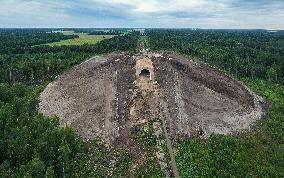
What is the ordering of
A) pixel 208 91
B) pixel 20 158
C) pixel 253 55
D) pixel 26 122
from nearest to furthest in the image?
pixel 20 158 < pixel 26 122 < pixel 208 91 < pixel 253 55

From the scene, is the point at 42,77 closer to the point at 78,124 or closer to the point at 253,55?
the point at 78,124

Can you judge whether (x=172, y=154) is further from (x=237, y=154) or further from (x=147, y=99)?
(x=147, y=99)

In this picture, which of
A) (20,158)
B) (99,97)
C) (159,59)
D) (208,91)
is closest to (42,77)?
(159,59)

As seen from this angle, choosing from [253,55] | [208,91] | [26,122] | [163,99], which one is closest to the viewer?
[26,122]

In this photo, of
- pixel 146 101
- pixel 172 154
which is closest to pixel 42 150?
pixel 172 154

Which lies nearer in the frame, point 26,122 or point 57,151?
point 57,151

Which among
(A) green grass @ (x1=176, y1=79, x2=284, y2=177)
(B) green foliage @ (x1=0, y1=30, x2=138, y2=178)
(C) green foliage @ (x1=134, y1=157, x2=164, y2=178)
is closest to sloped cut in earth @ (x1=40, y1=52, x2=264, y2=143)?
(A) green grass @ (x1=176, y1=79, x2=284, y2=177)

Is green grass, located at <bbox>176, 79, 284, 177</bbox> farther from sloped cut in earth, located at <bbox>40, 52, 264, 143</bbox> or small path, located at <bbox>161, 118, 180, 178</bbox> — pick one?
sloped cut in earth, located at <bbox>40, 52, 264, 143</bbox>

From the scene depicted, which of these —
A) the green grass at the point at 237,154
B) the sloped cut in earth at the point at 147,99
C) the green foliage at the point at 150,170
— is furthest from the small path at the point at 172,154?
the green foliage at the point at 150,170
